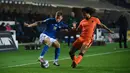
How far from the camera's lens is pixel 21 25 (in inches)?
1142

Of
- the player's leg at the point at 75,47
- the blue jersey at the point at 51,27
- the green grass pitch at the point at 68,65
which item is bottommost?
the green grass pitch at the point at 68,65

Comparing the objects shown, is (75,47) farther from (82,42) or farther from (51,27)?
(51,27)

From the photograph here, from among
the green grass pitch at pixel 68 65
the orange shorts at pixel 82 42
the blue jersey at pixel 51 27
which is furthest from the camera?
the blue jersey at pixel 51 27

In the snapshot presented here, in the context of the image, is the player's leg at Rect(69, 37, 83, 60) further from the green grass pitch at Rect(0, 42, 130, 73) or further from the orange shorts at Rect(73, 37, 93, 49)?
the green grass pitch at Rect(0, 42, 130, 73)

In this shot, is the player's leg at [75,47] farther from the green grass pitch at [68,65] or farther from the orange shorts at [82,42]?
the green grass pitch at [68,65]

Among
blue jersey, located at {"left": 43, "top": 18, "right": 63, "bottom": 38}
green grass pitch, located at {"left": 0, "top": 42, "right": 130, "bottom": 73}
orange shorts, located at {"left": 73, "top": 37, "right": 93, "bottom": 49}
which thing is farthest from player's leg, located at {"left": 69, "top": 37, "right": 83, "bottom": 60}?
blue jersey, located at {"left": 43, "top": 18, "right": 63, "bottom": 38}

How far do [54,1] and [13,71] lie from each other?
24763 millimetres

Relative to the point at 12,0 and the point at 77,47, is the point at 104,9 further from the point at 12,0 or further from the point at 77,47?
the point at 77,47

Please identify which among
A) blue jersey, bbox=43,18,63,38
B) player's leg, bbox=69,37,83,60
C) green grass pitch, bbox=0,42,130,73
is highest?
blue jersey, bbox=43,18,63,38

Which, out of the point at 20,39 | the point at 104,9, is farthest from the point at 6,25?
the point at 104,9

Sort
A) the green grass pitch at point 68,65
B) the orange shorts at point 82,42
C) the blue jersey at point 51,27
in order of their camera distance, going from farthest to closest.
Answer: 1. the blue jersey at point 51,27
2. the orange shorts at point 82,42
3. the green grass pitch at point 68,65

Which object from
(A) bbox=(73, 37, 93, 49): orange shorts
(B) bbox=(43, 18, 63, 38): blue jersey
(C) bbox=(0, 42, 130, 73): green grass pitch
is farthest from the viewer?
(B) bbox=(43, 18, 63, 38): blue jersey

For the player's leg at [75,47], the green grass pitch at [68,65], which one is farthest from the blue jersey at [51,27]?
the green grass pitch at [68,65]

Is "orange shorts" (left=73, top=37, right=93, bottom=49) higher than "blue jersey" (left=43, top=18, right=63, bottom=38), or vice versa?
"blue jersey" (left=43, top=18, right=63, bottom=38)
